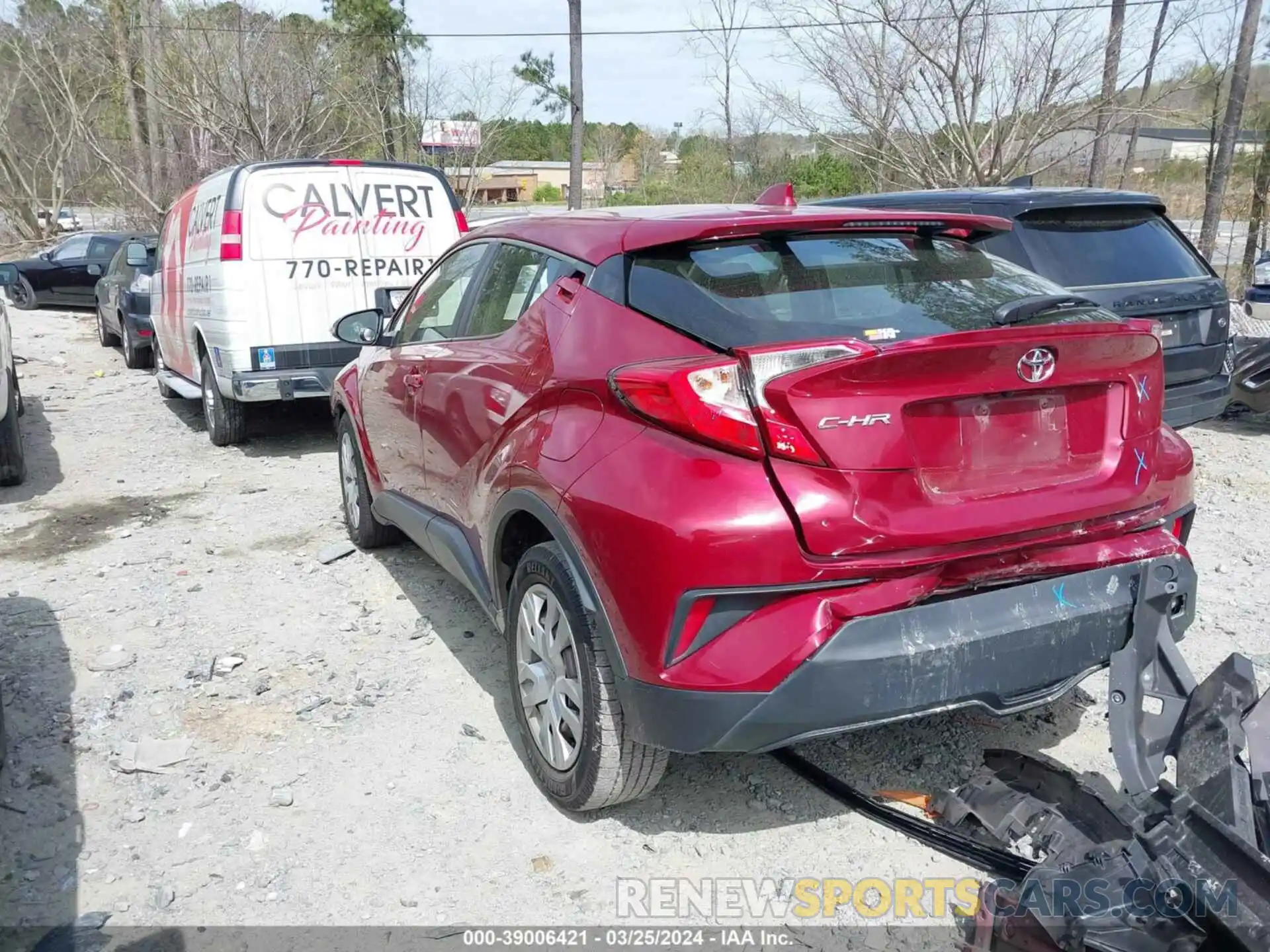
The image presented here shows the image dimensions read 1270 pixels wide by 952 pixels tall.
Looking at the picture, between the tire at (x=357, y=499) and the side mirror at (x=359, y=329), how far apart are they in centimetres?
50

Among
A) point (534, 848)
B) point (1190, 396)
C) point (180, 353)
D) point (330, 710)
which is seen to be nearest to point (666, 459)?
point (534, 848)

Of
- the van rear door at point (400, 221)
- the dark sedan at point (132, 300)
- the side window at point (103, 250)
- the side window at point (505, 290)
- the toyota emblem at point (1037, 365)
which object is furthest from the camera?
the side window at point (103, 250)

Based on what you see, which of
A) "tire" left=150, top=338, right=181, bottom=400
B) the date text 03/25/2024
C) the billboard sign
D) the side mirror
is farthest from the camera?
the billboard sign

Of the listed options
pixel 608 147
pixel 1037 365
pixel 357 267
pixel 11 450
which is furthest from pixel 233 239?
pixel 608 147

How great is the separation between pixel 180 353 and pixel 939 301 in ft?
26.3

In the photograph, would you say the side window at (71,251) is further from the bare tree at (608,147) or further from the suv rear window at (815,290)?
the bare tree at (608,147)

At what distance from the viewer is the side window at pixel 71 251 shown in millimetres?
18094

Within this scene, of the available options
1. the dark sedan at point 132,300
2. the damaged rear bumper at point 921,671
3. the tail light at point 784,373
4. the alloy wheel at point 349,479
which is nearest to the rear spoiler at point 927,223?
the tail light at point 784,373

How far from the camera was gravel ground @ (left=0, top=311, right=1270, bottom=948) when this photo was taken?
9.41 feet

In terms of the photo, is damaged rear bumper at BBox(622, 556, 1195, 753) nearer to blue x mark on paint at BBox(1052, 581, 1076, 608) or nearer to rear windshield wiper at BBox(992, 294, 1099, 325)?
blue x mark on paint at BBox(1052, 581, 1076, 608)

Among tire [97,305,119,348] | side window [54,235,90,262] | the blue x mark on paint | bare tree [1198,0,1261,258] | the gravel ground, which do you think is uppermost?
bare tree [1198,0,1261,258]

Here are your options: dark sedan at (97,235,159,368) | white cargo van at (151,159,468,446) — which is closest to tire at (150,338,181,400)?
dark sedan at (97,235,159,368)

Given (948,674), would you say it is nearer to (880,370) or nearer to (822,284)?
(880,370)

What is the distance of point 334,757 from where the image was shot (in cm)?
353
